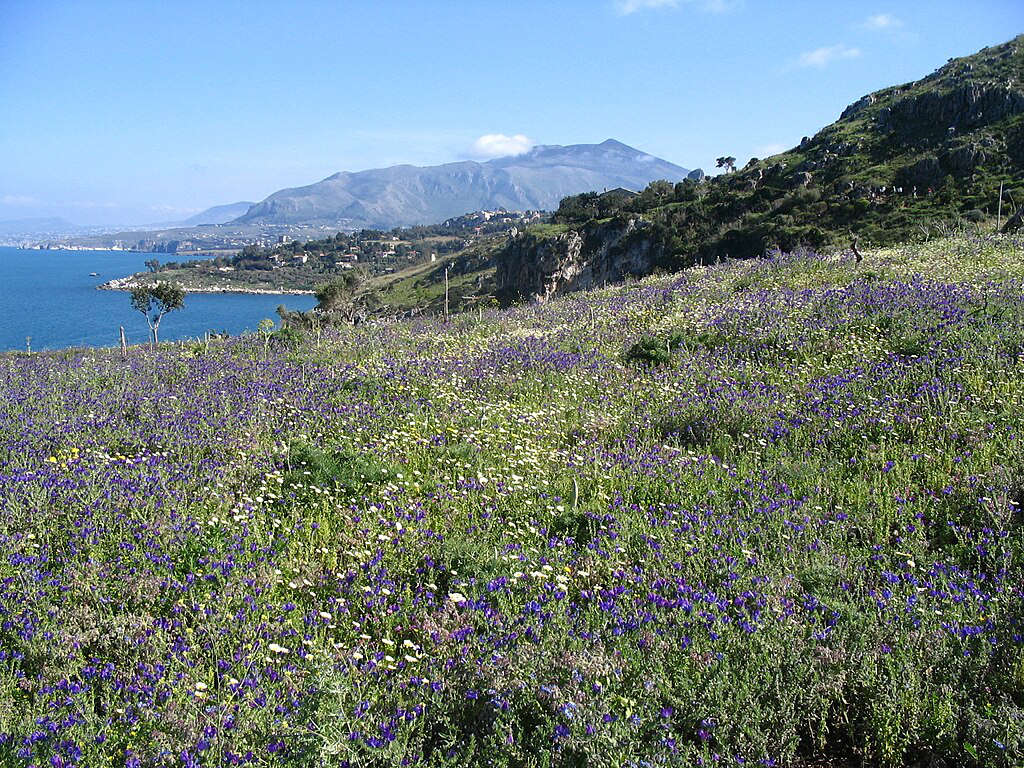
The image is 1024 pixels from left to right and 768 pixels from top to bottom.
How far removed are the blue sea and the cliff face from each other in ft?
143

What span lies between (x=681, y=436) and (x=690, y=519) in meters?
2.42

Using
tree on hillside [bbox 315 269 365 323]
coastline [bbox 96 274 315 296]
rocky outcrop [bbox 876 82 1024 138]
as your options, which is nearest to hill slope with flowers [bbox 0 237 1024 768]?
tree on hillside [bbox 315 269 365 323]

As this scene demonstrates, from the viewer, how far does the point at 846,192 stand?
5788cm

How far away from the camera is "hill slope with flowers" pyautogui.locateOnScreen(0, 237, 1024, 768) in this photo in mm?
3117

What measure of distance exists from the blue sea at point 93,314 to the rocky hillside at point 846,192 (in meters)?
47.1

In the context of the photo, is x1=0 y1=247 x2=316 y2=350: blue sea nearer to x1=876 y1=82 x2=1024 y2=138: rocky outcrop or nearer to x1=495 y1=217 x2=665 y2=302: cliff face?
x1=495 y1=217 x2=665 y2=302: cliff face

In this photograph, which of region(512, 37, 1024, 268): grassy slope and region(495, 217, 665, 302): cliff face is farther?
region(495, 217, 665, 302): cliff face

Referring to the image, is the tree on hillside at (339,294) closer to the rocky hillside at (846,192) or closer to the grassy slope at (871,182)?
the rocky hillside at (846,192)

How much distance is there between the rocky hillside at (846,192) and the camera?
4794 centimetres

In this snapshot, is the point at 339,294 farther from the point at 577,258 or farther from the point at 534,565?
the point at 534,565

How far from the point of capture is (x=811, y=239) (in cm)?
4278

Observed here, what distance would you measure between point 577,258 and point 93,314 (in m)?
90.2

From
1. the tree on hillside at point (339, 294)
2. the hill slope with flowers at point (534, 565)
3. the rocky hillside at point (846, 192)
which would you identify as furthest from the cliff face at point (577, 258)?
the hill slope with flowers at point (534, 565)

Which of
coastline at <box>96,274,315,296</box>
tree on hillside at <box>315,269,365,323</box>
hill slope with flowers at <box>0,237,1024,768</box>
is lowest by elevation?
hill slope with flowers at <box>0,237,1024,768</box>
